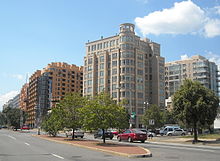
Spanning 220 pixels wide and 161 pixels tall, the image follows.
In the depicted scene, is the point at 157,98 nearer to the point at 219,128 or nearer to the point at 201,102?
the point at 219,128

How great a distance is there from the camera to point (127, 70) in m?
102

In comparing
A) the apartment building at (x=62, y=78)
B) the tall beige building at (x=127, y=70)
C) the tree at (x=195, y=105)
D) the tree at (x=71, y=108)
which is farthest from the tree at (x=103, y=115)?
the apartment building at (x=62, y=78)

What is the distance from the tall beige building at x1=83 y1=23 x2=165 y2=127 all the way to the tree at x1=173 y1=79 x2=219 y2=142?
6550 cm

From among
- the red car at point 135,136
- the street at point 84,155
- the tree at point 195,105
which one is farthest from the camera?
the red car at point 135,136

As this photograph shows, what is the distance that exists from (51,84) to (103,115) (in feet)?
404

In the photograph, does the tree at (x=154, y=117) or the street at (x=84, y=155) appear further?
the tree at (x=154, y=117)

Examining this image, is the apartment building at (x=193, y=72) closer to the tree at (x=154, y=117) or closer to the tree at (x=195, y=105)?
the tree at (x=154, y=117)

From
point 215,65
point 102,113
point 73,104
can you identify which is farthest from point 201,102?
point 215,65

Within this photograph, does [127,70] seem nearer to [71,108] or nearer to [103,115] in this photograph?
[71,108]

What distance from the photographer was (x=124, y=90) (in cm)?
10019

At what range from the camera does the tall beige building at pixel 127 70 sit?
102 m

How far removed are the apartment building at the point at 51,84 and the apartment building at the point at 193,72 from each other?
48.4m

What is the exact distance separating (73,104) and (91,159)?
65.9 ft

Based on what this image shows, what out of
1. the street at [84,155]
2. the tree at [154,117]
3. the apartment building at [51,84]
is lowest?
the street at [84,155]
